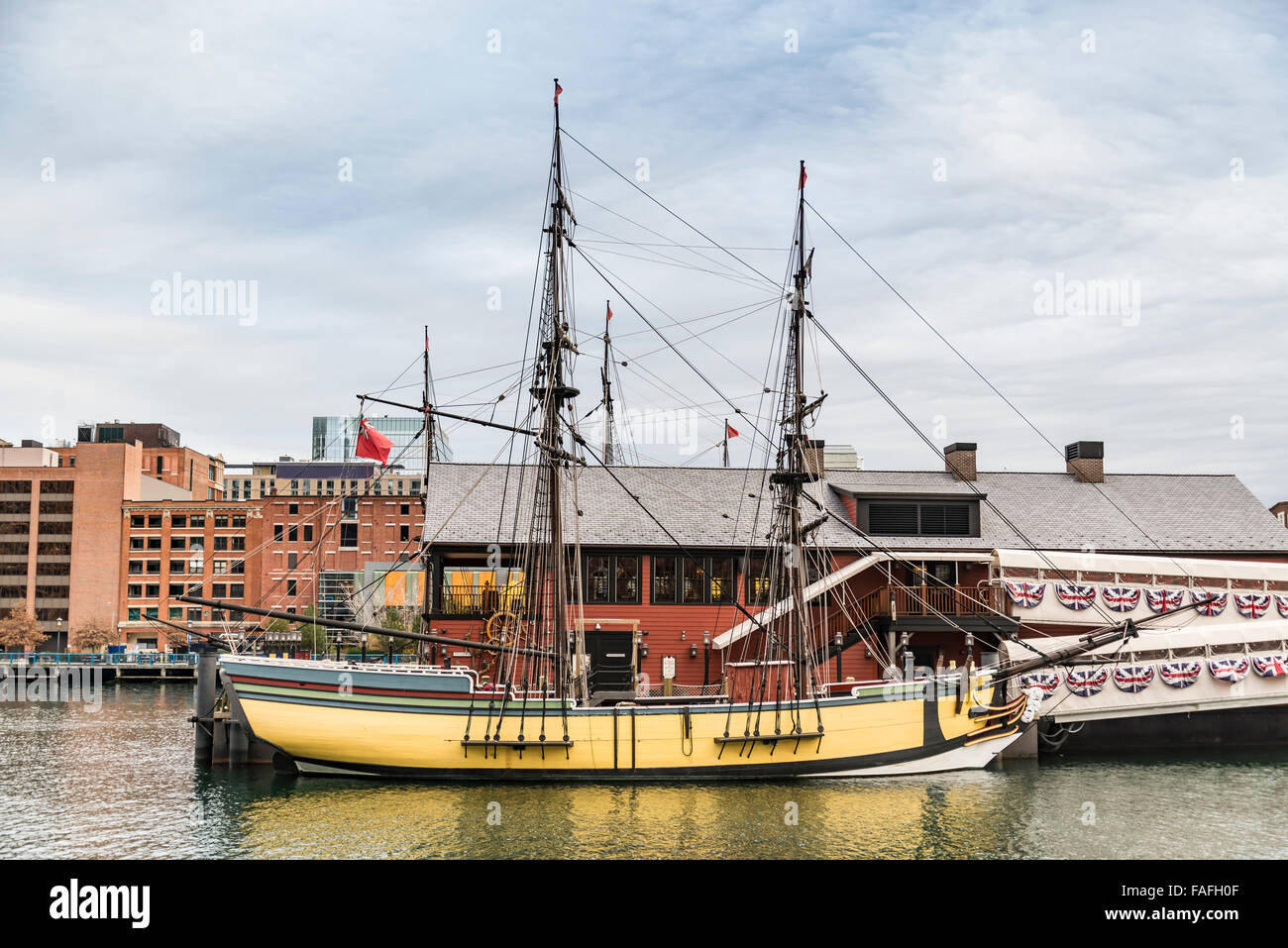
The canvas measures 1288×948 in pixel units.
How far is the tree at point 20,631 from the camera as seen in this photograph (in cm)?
9637

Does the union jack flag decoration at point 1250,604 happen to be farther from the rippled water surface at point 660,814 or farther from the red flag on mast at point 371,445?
the red flag on mast at point 371,445

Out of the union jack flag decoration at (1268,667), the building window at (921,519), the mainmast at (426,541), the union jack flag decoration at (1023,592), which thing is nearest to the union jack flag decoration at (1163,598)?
the union jack flag decoration at (1268,667)

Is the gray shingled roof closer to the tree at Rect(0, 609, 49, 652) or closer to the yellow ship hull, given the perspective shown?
the yellow ship hull

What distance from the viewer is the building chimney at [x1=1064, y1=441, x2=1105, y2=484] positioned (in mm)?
47906

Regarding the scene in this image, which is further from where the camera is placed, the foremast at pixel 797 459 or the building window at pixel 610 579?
the building window at pixel 610 579

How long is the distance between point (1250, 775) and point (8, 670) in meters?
82.1

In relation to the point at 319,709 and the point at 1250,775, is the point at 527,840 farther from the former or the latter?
the point at 1250,775

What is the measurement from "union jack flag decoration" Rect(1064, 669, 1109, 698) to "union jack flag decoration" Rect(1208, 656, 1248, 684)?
3.75 metres

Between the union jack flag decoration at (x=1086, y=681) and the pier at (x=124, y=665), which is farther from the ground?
the union jack flag decoration at (x=1086, y=681)

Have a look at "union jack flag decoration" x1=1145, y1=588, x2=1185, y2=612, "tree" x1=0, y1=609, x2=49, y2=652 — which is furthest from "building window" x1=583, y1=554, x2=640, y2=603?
"tree" x1=0, y1=609, x2=49, y2=652

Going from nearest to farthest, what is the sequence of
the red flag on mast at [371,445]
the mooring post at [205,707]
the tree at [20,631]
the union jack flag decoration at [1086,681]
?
the mooring post at [205,707] → the union jack flag decoration at [1086,681] → the red flag on mast at [371,445] → the tree at [20,631]

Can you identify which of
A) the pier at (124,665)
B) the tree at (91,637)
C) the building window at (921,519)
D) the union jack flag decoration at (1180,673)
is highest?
the building window at (921,519)

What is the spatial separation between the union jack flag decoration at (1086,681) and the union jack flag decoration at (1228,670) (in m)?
3.75
